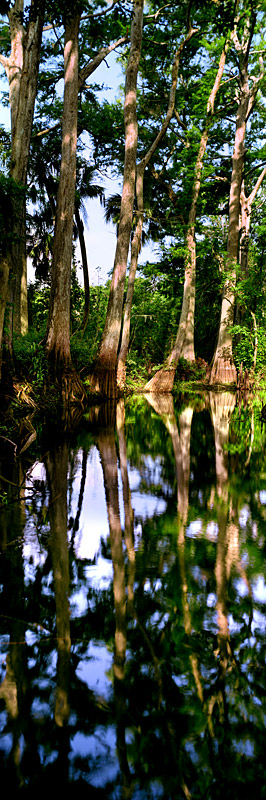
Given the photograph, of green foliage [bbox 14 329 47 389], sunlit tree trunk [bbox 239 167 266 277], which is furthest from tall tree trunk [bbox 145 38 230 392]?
green foliage [bbox 14 329 47 389]

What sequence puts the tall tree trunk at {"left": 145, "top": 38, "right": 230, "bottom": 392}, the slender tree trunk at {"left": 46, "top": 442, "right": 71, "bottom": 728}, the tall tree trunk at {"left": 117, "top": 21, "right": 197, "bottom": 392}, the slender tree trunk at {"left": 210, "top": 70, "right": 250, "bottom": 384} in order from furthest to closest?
the slender tree trunk at {"left": 210, "top": 70, "right": 250, "bottom": 384}
the tall tree trunk at {"left": 145, "top": 38, "right": 230, "bottom": 392}
the tall tree trunk at {"left": 117, "top": 21, "right": 197, "bottom": 392}
the slender tree trunk at {"left": 46, "top": 442, "right": 71, "bottom": 728}

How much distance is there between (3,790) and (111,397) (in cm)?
1388

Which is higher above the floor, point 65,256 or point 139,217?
point 139,217

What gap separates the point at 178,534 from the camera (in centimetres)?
340

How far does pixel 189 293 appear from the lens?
23.8 m

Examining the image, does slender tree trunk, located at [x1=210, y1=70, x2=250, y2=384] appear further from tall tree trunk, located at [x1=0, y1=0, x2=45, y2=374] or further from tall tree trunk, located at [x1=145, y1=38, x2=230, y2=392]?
tall tree trunk, located at [x1=0, y1=0, x2=45, y2=374]

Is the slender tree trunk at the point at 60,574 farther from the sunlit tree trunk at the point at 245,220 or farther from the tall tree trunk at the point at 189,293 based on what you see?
the sunlit tree trunk at the point at 245,220

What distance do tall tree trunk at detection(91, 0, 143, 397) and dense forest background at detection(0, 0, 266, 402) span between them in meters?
0.04

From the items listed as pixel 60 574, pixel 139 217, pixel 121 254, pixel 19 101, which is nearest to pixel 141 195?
pixel 139 217

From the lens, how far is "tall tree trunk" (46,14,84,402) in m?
12.1

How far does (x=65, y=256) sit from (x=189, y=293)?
11820mm

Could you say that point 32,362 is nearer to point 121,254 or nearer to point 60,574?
point 121,254

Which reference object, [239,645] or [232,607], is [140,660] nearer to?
[239,645]

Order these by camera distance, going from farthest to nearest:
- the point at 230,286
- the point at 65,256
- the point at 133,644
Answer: the point at 230,286
the point at 65,256
the point at 133,644
